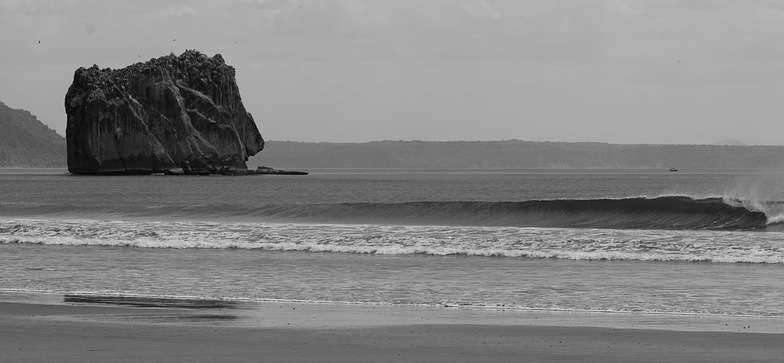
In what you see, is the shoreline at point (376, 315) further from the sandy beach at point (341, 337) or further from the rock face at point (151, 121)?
the rock face at point (151, 121)

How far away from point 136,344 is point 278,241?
62.8ft

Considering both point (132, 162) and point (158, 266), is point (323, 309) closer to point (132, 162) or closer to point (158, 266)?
point (158, 266)

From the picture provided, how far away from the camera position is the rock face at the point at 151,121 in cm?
15238

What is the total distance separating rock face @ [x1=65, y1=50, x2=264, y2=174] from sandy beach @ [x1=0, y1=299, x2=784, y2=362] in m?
141

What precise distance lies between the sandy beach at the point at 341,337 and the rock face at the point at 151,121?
462ft

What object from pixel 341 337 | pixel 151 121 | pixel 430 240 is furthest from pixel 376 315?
pixel 151 121

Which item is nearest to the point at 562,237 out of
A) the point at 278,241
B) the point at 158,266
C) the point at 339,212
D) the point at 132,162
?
the point at 278,241

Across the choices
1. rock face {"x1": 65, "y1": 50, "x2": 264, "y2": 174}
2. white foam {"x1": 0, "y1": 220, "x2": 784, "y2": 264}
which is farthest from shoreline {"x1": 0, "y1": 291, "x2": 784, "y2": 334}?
rock face {"x1": 65, "y1": 50, "x2": 264, "y2": 174}

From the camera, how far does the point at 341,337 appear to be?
13188 mm

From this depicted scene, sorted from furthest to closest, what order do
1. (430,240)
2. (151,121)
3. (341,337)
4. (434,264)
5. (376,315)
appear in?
→ (151,121)
(430,240)
(434,264)
(376,315)
(341,337)

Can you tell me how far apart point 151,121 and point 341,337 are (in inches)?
5788

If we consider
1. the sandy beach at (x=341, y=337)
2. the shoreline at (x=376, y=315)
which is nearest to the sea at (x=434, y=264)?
the shoreline at (x=376, y=315)

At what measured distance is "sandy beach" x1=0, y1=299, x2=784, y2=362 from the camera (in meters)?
11.7

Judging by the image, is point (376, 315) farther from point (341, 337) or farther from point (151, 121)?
point (151, 121)
